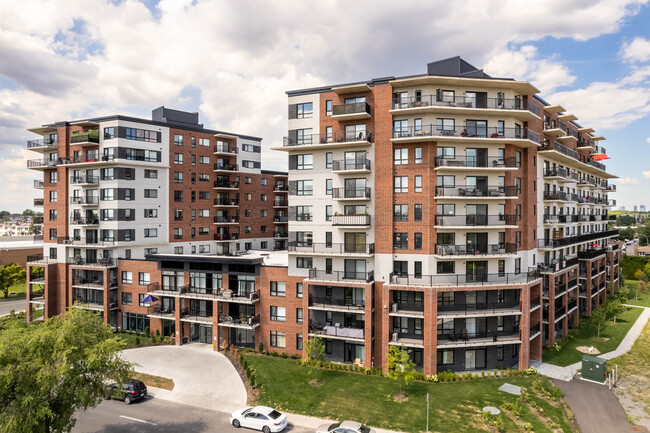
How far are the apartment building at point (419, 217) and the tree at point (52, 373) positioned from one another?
19.3 metres

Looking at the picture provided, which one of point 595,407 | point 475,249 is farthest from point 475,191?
point 595,407

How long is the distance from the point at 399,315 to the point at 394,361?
450cm

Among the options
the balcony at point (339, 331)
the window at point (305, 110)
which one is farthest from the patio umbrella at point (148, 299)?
the window at point (305, 110)

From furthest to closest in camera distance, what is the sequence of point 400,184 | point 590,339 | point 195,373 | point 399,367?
point 590,339, point 400,184, point 195,373, point 399,367

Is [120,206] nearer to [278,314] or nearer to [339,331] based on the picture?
[278,314]

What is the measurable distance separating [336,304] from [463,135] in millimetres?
20337

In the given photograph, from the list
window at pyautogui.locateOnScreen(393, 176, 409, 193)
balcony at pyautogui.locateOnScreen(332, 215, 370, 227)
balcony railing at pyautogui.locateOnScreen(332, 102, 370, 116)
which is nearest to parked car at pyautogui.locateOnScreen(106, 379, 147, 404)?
balcony at pyautogui.locateOnScreen(332, 215, 370, 227)

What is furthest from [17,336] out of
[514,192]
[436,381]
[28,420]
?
[514,192]

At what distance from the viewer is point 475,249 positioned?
36562 millimetres

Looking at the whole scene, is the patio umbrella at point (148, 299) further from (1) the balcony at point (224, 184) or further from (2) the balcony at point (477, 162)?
(2) the balcony at point (477, 162)

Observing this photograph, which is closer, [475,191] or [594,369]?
[594,369]

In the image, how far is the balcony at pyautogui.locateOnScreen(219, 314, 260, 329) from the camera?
3975 cm

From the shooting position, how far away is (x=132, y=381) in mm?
30484

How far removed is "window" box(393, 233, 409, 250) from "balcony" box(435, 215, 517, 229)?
3227mm
